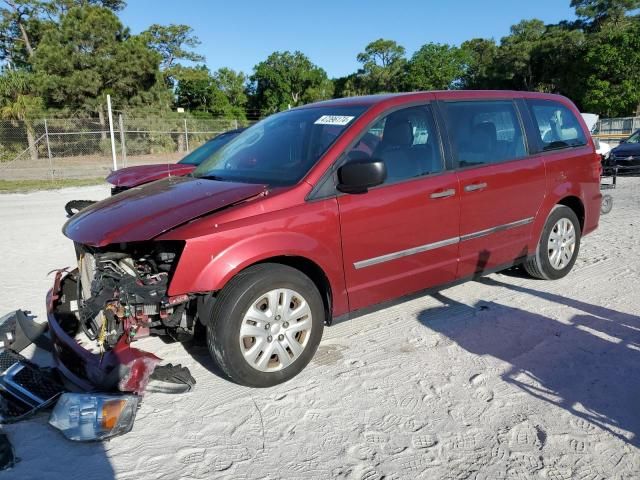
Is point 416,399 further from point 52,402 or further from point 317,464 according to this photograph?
point 52,402

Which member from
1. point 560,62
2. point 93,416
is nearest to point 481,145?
point 93,416

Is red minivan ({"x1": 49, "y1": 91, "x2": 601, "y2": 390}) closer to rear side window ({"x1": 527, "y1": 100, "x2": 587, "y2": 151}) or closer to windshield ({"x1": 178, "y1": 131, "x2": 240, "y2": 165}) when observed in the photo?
rear side window ({"x1": 527, "y1": 100, "x2": 587, "y2": 151})

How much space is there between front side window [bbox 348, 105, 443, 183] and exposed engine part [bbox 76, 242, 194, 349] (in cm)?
154

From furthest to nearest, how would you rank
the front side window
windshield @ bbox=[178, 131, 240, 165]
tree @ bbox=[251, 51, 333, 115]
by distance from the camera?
tree @ bbox=[251, 51, 333, 115]
windshield @ bbox=[178, 131, 240, 165]
the front side window

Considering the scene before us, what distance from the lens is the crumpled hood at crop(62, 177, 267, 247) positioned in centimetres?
320

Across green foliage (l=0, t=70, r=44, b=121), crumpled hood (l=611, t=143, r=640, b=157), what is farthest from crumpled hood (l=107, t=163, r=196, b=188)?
green foliage (l=0, t=70, r=44, b=121)

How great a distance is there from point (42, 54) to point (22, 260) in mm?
31484

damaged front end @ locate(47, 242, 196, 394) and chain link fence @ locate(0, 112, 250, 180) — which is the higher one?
chain link fence @ locate(0, 112, 250, 180)

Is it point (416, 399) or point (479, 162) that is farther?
point (479, 162)

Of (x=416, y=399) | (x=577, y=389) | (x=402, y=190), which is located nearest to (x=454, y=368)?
(x=416, y=399)

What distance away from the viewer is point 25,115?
27.9 meters

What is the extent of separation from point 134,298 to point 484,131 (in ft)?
10.7

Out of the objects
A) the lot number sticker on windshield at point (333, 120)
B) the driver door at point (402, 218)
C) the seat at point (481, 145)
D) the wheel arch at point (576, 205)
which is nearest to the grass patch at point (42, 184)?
the lot number sticker on windshield at point (333, 120)

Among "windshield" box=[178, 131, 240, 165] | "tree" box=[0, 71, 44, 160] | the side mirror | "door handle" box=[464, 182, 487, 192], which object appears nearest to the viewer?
the side mirror
